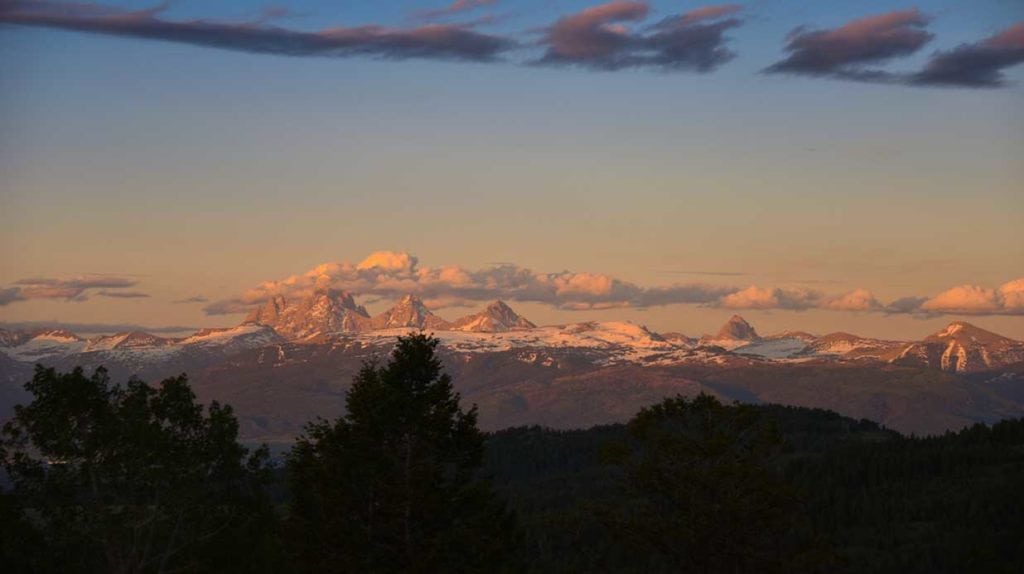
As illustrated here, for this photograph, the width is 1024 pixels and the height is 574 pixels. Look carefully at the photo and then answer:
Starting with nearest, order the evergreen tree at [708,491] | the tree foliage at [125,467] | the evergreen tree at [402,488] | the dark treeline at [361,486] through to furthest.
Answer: the evergreen tree at [402,488], the dark treeline at [361,486], the evergreen tree at [708,491], the tree foliage at [125,467]

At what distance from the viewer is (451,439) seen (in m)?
91.8

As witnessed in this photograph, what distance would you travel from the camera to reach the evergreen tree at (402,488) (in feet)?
292

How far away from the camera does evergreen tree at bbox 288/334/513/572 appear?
292 ft

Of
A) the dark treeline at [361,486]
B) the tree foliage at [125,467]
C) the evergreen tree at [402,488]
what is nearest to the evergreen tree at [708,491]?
the dark treeline at [361,486]

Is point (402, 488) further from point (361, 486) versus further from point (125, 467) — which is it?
point (125, 467)

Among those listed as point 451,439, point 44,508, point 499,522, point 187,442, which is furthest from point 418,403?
point 44,508

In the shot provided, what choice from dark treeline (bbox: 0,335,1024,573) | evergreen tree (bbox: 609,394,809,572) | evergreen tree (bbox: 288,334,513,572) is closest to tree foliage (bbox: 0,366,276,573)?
dark treeline (bbox: 0,335,1024,573)

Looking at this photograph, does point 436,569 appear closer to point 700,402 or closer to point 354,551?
point 354,551

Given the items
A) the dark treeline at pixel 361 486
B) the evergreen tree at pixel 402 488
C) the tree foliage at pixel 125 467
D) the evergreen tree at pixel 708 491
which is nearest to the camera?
the evergreen tree at pixel 402 488

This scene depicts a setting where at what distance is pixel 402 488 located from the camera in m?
89.6

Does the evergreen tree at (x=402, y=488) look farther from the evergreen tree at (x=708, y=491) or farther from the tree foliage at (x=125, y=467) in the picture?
the evergreen tree at (x=708, y=491)

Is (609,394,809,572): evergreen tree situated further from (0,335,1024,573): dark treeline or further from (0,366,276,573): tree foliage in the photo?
(0,366,276,573): tree foliage

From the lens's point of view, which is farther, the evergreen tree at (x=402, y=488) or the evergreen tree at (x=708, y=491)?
the evergreen tree at (x=708, y=491)

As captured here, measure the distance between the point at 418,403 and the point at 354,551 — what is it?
9.61m
